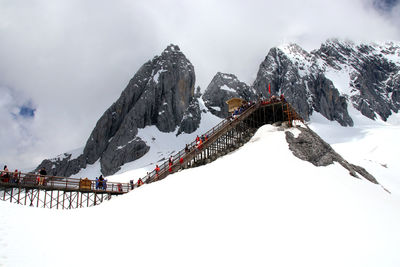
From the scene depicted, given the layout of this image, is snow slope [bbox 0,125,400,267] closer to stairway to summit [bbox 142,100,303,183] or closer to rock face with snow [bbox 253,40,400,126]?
stairway to summit [bbox 142,100,303,183]

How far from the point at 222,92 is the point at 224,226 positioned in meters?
118

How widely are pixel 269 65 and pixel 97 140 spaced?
9349 centimetres

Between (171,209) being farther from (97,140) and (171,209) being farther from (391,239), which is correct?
(97,140)

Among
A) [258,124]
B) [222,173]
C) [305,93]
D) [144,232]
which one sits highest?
[305,93]

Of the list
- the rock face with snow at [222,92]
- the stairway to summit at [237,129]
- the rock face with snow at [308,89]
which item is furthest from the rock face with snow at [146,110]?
the stairway to summit at [237,129]

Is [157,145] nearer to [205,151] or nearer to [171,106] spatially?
[171,106]

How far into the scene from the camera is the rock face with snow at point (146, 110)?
4070 inches

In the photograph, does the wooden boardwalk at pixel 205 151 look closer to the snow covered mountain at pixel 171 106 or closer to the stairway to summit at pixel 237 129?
the stairway to summit at pixel 237 129

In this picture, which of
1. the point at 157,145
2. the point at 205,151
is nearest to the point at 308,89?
the point at 157,145

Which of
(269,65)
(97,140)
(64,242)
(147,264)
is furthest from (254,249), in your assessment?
(269,65)

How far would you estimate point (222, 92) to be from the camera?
12825 centimetres

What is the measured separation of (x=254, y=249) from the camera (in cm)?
1053

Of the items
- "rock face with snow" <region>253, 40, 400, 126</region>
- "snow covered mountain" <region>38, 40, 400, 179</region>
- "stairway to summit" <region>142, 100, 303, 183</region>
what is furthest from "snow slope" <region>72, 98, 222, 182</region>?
"stairway to summit" <region>142, 100, 303, 183</region>

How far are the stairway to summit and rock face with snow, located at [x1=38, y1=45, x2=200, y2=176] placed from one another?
225 ft
